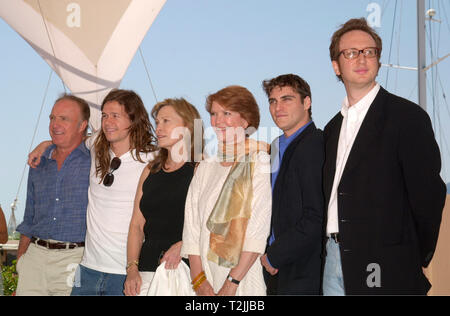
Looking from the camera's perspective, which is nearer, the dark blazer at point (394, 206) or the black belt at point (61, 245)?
the dark blazer at point (394, 206)

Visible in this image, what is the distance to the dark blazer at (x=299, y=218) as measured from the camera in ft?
9.30

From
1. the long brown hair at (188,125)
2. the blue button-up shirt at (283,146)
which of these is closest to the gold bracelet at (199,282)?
the blue button-up shirt at (283,146)

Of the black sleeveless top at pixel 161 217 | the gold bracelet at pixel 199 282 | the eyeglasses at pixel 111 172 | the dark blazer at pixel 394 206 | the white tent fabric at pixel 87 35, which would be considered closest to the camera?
the dark blazer at pixel 394 206

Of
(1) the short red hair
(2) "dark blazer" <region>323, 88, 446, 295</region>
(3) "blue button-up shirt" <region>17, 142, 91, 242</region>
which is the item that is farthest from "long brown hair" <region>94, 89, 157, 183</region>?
(2) "dark blazer" <region>323, 88, 446, 295</region>

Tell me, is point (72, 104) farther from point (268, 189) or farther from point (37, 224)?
point (268, 189)

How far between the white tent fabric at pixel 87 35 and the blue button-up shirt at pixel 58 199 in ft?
32.9

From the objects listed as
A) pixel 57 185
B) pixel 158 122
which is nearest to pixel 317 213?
pixel 158 122

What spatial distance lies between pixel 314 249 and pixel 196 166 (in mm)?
1002

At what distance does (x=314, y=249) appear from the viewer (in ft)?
9.53

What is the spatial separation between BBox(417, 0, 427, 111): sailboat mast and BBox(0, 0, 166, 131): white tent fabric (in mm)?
6980

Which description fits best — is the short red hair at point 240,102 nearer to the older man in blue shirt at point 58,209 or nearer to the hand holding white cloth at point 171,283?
the hand holding white cloth at point 171,283

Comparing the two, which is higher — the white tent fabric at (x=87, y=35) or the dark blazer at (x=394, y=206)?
the white tent fabric at (x=87, y=35)

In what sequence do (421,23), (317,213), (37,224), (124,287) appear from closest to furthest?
(317,213)
(124,287)
(37,224)
(421,23)

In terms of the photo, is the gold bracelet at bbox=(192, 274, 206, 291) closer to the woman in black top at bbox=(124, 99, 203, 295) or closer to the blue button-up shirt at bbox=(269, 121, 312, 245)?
the woman in black top at bbox=(124, 99, 203, 295)
